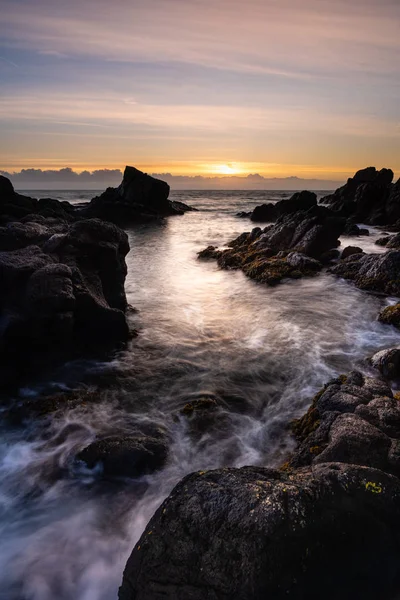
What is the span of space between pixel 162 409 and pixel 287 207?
124 ft

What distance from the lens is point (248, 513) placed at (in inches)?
134

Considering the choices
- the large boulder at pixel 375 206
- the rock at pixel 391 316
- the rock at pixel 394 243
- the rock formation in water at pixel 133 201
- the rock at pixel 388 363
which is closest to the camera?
the rock at pixel 388 363

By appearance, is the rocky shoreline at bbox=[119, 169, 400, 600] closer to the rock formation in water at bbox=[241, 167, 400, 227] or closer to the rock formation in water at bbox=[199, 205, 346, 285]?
the rock formation in water at bbox=[199, 205, 346, 285]

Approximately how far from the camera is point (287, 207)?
42.5 m

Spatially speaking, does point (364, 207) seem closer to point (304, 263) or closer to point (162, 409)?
point (304, 263)

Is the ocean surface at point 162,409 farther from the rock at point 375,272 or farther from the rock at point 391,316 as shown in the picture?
the rock at point 375,272

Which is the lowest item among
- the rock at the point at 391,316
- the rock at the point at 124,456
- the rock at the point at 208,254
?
the rock at the point at 208,254

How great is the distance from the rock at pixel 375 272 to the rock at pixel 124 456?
41.0ft

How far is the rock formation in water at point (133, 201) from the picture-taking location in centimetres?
5209

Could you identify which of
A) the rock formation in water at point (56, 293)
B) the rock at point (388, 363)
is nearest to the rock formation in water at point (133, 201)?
the rock formation in water at point (56, 293)

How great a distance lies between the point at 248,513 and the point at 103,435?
4686 mm

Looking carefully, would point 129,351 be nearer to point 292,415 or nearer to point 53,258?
point 53,258

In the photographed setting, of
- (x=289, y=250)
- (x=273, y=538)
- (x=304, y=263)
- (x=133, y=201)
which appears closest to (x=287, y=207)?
(x=289, y=250)

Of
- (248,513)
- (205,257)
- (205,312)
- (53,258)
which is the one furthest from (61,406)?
(205,257)
